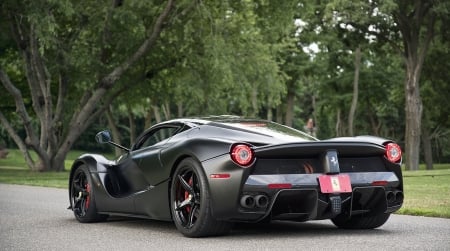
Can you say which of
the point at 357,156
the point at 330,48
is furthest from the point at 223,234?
the point at 330,48

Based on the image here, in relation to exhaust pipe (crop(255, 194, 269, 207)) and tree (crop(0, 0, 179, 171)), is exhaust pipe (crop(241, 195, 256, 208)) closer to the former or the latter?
exhaust pipe (crop(255, 194, 269, 207))

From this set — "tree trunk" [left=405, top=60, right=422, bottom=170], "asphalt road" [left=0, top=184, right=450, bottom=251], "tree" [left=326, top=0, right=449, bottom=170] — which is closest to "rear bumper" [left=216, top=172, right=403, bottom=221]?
"asphalt road" [left=0, top=184, right=450, bottom=251]

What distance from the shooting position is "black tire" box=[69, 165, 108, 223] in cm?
958

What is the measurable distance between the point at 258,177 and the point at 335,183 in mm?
691

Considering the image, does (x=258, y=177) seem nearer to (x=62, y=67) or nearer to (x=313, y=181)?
(x=313, y=181)

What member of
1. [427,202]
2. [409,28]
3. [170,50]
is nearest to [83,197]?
[427,202]

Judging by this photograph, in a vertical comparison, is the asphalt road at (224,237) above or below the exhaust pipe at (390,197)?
below

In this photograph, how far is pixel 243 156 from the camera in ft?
24.0

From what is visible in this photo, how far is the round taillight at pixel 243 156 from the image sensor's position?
24.0 feet

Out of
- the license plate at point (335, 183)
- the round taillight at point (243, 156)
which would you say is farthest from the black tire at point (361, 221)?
the round taillight at point (243, 156)

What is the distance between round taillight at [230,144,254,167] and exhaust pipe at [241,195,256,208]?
275 millimetres

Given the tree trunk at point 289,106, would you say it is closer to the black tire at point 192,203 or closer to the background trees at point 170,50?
the background trees at point 170,50

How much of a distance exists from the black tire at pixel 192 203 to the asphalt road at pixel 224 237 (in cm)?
10

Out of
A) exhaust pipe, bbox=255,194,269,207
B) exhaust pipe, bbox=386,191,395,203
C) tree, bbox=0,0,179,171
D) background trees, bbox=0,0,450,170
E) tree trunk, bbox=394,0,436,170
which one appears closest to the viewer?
exhaust pipe, bbox=255,194,269,207
